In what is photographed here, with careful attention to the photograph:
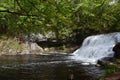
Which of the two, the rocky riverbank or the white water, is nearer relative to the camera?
the white water

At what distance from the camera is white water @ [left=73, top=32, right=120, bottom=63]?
24478 millimetres

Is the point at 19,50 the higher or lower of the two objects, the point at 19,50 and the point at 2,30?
the lower

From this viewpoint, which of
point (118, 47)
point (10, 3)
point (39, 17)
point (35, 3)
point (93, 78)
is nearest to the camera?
point (35, 3)

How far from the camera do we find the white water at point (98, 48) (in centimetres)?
2448

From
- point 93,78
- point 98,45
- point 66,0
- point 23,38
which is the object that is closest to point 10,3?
point 66,0

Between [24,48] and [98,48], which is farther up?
[98,48]

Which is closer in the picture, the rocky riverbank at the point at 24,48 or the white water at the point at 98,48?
the white water at the point at 98,48

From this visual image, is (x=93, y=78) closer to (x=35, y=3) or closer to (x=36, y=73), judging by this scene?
(x=36, y=73)

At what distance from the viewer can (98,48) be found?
26.8 meters

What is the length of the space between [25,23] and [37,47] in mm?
26928

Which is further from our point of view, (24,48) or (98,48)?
(24,48)

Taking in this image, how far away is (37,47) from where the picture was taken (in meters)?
34.0

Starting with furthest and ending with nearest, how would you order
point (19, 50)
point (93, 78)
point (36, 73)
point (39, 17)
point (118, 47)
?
point (19, 50), point (118, 47), point (36, 73), point (93, 78), point (39, 17)

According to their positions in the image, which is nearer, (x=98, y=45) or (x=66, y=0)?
(x=66, y=0)
